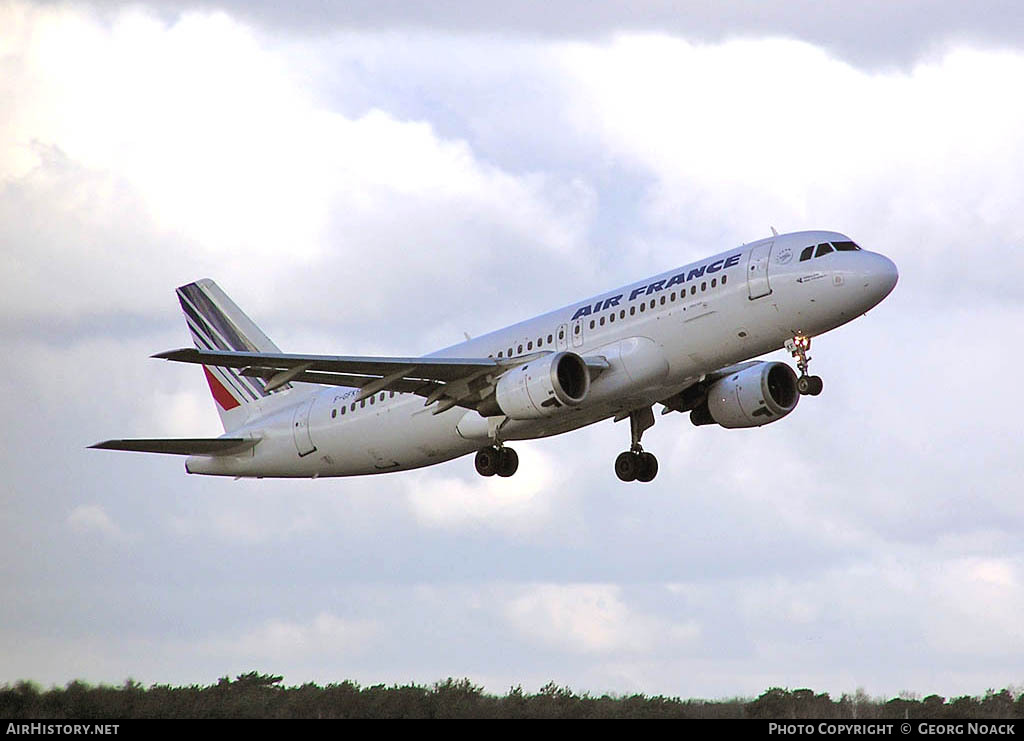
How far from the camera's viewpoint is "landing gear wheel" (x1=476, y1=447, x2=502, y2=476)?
53312mm

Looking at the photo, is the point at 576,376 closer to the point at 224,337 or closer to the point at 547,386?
the point at 547,386

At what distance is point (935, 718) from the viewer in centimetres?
4200

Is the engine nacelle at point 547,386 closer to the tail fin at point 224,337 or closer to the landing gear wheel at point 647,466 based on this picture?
the landing gear wheel at point 647,466

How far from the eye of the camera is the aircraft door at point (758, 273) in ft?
153

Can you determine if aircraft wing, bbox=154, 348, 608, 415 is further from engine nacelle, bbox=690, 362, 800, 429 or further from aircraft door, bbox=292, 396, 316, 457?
engine nacelle, bbox=690, 362, 800, 429

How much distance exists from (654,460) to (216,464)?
1498 centimetres

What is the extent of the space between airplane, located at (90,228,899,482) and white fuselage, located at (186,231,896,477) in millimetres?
44

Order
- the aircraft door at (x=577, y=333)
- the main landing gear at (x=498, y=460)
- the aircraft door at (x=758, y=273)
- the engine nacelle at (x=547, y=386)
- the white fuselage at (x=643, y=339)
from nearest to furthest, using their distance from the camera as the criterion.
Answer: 1. the white fuselage at (x=643, y=339)
2. the aircraft door at (x=758, y=273)
3. the engine nacelle at (x=547, y=386)
4. the aircraft door at (x=577, y=333)
5. the main landing gear at (x=498, y=460)

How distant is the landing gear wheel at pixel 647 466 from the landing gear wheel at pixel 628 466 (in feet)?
0.36

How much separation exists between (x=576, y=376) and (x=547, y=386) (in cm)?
92

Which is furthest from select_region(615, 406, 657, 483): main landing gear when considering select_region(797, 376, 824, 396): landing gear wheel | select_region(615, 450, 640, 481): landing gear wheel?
select_region(797, 376, 824, 396): landing gear wheel

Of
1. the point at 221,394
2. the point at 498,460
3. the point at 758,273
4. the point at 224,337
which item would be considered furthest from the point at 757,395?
the point at 224,337

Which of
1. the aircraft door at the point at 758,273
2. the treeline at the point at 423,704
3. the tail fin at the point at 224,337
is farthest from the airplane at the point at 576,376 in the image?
the treeline at the point at 423,704
